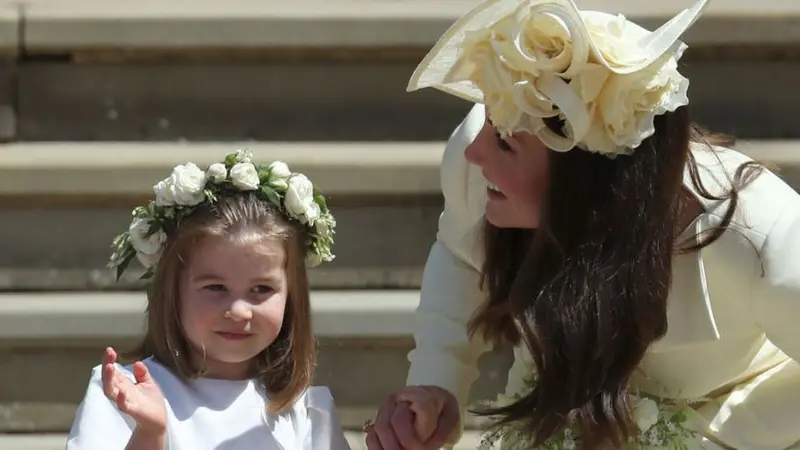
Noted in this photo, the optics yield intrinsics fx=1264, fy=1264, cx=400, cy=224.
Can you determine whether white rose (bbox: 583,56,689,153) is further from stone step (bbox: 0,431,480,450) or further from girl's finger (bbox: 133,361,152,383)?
stone step (bbox: 0,431,480,450)

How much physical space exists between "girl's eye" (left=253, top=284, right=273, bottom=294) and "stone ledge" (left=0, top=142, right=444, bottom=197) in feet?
2.84

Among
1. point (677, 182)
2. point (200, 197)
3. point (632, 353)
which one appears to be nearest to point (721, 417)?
point (632, 353)

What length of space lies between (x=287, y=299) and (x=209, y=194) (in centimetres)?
28

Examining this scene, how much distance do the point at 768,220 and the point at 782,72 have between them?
1292 mm

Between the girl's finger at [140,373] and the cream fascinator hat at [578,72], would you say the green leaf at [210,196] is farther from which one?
the cream fascinator hat at [578,72]

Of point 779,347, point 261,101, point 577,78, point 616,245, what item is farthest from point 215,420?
point 261,101

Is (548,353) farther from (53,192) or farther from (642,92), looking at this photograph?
(53,192)

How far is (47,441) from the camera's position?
337cm

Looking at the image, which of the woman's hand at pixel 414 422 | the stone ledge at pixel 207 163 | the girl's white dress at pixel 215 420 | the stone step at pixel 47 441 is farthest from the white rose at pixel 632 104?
the stone step at pixel 47 441

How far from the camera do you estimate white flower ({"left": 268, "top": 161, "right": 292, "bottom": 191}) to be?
2.61 meters

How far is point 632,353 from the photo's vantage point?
A: 90.1 inches

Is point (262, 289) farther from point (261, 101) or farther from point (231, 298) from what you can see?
point (261, 101)

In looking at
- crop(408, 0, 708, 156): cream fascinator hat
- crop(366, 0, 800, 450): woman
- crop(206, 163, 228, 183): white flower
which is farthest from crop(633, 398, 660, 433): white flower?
crop(206, 163, 228, 183): white flower

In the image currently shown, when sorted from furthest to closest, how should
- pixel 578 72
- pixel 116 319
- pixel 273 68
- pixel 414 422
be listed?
1. pixel 273 68
2. pixel 116 319
3. pixel 414 422
4. pixel 578 72
